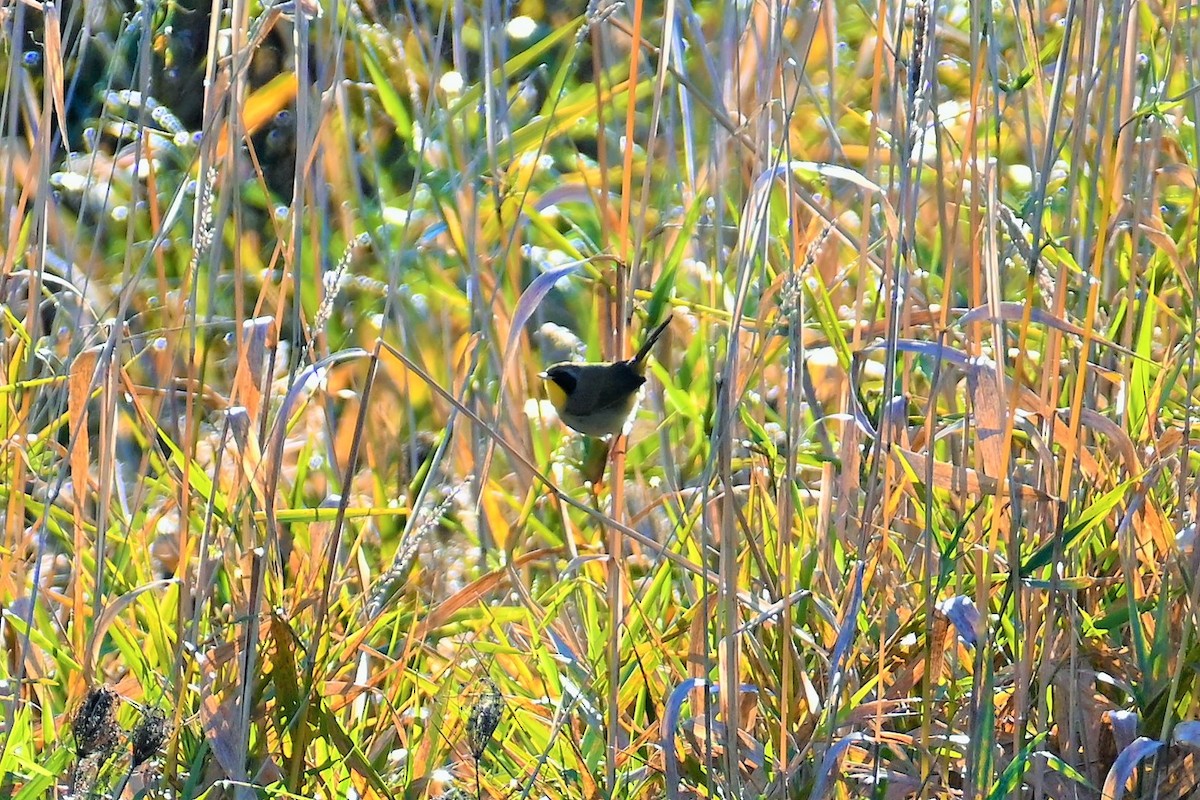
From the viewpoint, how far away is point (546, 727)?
4.34 ft

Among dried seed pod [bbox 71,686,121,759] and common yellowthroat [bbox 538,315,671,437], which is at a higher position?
dried seed pod [bbox 71,686,121,759]

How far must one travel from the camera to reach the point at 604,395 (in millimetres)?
1615

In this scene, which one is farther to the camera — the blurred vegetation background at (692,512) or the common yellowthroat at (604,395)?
the common yellowthroat at (604,395)

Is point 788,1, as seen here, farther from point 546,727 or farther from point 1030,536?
point 546,727

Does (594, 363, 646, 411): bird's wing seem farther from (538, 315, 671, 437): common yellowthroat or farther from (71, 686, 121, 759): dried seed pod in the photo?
(71, 686, 121, 759): dried seed pod

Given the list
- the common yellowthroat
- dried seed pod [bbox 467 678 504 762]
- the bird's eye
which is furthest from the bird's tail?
dried seed pod [bbox 467 678 504 762]

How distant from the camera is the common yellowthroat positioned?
1581 mm

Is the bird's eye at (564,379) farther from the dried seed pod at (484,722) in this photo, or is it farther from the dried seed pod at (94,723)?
the dried seed pod at (94,723)

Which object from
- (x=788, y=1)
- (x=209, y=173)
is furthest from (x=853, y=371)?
(x=209, y=173)

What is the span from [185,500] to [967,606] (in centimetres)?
69

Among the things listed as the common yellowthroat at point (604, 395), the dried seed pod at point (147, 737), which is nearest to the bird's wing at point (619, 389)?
the common yellowthroat at point (604, 395)

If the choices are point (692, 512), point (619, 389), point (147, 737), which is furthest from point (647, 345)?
point (147, 737)

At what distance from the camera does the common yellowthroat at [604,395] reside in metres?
1.58

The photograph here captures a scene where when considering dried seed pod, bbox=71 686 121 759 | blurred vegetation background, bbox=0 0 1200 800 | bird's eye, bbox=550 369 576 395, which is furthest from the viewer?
bird's eye, bbox=550 369 576 395
